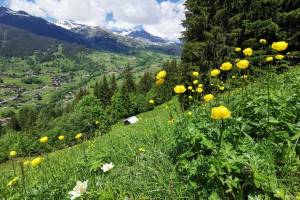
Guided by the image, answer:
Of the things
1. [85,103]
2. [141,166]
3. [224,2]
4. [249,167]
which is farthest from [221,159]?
[85,103]

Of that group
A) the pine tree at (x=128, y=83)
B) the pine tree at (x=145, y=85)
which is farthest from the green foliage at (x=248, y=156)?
the pine tree at (x=145, y=85)

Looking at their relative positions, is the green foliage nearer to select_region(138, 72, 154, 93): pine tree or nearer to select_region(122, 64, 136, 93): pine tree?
select_region(122, 64, 136, 93): pine tree

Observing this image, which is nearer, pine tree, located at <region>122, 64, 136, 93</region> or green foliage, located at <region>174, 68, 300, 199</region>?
green foliage, located at <region>174, 68, 300, 199</region>

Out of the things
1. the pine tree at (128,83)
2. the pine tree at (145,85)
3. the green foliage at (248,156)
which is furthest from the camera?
the pine tree at (145,85)

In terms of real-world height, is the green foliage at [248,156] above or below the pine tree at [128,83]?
above

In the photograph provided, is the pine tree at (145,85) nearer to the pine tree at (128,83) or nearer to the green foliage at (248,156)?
the pine tree at (128,83)

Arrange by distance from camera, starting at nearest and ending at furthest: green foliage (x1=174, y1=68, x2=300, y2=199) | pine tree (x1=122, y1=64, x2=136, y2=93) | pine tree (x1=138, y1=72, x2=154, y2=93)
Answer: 1. green foliage (x1=174, y1=68, x2=300, y2=199)
2. pine tree (x1=122, y1=64, x2=136, y2=93)
3. pine tree (x1=138, y1=72, x2=154, y2=93)

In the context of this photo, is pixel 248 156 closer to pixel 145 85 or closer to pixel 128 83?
pixel 128 83

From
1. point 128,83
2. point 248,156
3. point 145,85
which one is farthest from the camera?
point 145,85

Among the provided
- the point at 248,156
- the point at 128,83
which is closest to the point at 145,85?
the point at 128,83

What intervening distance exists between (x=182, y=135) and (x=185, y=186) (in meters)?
0.79

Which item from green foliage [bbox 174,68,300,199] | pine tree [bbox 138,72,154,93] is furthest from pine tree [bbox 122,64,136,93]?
green foliage [bbox 174,68,300,199]

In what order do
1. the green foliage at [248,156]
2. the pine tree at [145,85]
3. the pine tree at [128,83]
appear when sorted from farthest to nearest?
the pine tree at [145,85] < the pine tree at [128,83] < the green foliage at [248,156]

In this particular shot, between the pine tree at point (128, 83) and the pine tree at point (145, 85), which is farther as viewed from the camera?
the pine tree at point (145, 85)
